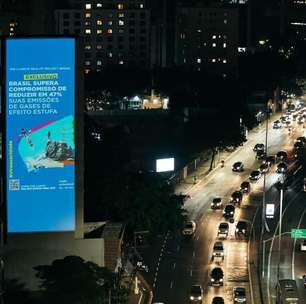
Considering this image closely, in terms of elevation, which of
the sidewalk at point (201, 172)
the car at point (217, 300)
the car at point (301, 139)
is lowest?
the car at point (217, 300)

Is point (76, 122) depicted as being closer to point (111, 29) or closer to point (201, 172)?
point (201, 172)

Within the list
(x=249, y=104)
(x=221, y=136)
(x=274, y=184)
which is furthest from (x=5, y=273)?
(x=249, y=104)

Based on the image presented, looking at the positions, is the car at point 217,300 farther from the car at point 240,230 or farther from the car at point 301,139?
the car at point 301,139

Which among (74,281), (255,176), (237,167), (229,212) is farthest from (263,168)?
(74,281)

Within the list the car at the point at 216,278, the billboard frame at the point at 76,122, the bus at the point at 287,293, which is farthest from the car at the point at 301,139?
the billboard frame at the point at 76,122

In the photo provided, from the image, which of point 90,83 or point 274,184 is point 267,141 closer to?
point 274,184

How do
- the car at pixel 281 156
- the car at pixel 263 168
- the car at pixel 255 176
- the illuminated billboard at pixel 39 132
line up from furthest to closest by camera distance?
the car at pixel 281 156 < the car at pixel 263 168 < the car at pixel 255 176 < the illuminated billboard at pixel 39 132

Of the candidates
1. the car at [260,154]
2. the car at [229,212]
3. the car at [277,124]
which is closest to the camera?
the car at [229,212]

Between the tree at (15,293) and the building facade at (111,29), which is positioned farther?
the building facade at (111,29)
